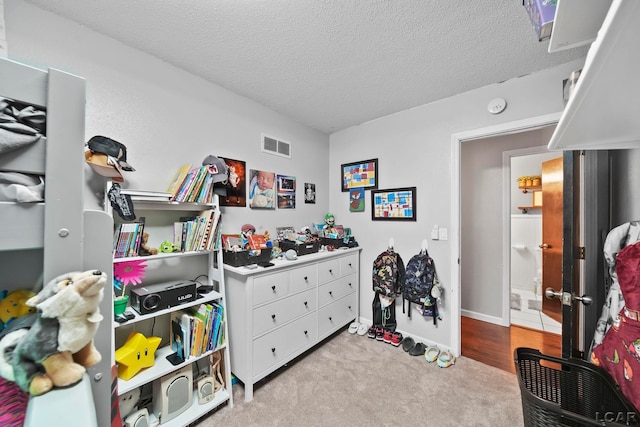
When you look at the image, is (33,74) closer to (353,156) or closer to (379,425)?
(379,425)

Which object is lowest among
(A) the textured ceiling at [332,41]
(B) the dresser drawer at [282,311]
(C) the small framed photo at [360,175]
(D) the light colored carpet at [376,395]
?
(D) the light colored carpet at [376,395]

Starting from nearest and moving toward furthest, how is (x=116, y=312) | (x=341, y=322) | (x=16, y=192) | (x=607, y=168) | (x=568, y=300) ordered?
(x=16, y=192) → (x=568, y=300) → (x=607, y=168) → (x=116, y=312) → (x=341, y=322)

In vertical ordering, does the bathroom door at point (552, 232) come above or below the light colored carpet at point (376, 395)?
above

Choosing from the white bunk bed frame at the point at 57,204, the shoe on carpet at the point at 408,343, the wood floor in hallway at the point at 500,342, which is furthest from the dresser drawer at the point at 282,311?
the wood floor in hallway at the point at 500,342

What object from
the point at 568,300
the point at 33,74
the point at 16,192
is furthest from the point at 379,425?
the point at 33,74

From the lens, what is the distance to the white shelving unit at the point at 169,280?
149 cm

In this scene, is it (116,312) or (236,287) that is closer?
(116,312)

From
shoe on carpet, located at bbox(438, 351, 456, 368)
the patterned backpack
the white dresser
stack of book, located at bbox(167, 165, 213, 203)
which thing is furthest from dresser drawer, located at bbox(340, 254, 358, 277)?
stack of book, located at bbox(167, 165, 213, 203)

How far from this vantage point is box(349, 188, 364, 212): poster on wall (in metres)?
2.93

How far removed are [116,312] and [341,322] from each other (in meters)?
1.97

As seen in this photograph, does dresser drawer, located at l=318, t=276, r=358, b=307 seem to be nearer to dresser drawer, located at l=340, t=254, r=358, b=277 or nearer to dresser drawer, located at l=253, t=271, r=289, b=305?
dresser drawer, located at l=340, t=254, r=358, b=277

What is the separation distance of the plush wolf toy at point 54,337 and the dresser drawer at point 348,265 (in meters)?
2.28

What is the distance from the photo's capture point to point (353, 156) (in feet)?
9.92

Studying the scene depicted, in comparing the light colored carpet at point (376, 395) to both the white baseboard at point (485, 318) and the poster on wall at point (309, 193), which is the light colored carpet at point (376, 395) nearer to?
the white baseboard at point (485, 318)
